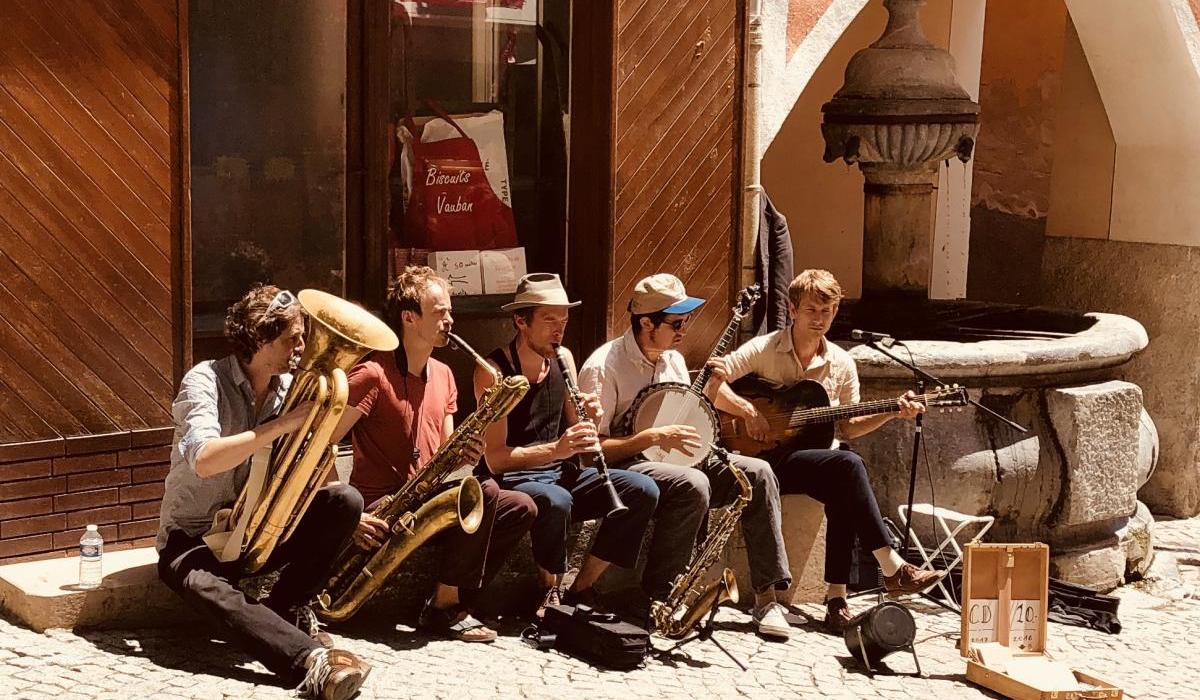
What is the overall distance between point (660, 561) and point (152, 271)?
219 centimetres

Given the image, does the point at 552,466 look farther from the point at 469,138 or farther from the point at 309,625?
the point at 469,138

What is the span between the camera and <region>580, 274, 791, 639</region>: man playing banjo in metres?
6.73

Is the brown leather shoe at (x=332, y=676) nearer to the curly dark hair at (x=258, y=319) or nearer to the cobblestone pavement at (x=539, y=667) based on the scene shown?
the cobblestone pavement at (x=539, y=667)

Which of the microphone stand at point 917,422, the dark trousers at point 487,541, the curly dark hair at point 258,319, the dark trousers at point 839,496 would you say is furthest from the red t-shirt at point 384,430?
the microphone stand at point 917,422

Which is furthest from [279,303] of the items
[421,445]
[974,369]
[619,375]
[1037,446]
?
[1037,446]

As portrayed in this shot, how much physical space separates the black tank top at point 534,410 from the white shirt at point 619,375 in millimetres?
221

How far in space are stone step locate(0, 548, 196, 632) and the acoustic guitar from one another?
238cm

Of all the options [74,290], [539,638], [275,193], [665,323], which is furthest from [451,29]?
[539,638]

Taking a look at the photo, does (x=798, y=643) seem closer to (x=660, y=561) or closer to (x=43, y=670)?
(x=660, y=561)

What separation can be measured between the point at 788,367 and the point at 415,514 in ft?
6.30

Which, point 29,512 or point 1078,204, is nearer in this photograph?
point 29,512

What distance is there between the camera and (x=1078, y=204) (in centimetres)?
1109

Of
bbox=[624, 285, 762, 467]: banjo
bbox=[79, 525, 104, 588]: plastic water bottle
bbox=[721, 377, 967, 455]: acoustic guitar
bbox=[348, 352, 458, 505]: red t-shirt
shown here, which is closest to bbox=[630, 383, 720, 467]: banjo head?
bbox=[624, 285, 762, 467]: banjo

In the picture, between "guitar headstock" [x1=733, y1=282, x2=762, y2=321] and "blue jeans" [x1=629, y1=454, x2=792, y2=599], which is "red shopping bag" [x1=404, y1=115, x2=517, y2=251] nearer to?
"guitar headstock" [x1=733, y1=282, x2=762, y2=321]
